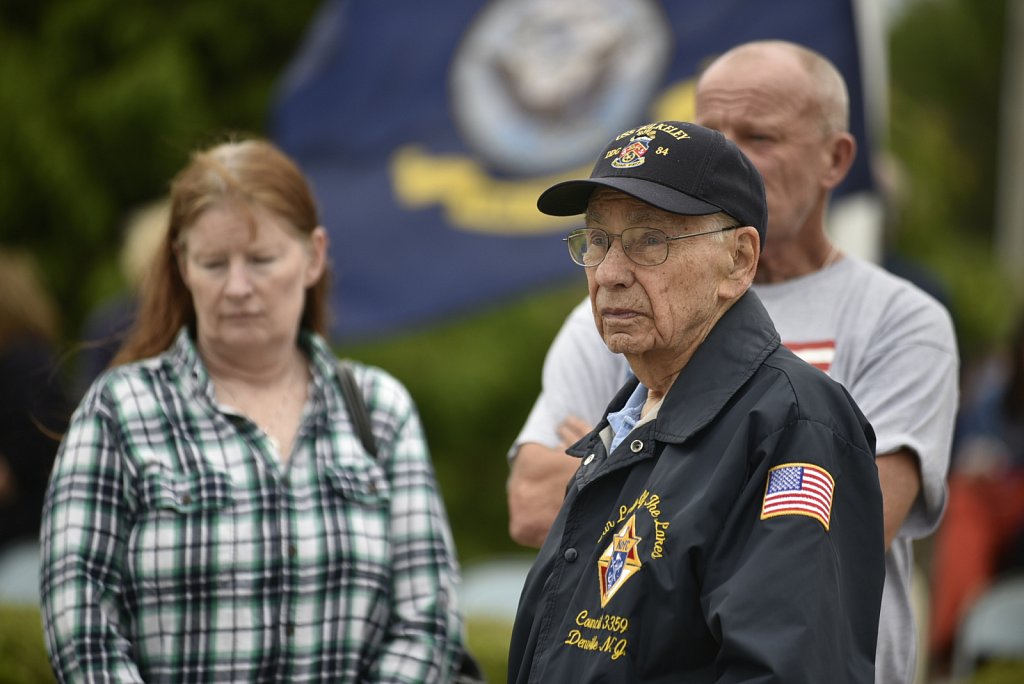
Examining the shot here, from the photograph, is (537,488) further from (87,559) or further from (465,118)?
(465,118)

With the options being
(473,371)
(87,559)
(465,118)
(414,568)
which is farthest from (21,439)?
(473,371)

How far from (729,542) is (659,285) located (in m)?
0.49

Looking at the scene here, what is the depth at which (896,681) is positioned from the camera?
138 inches

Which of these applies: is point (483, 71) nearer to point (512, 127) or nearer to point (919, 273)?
point (512, 127)

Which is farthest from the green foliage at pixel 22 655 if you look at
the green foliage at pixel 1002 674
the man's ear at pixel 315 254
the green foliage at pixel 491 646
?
the green foliage at pixel 1002 674

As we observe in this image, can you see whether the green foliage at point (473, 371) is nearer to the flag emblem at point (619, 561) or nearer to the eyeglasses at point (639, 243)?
the eyeglasses at point (639, 243)

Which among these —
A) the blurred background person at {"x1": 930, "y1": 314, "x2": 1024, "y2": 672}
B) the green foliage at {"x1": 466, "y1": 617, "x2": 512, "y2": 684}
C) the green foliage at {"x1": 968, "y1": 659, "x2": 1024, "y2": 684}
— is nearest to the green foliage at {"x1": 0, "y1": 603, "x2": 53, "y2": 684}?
the green foliage at {"x1": 466, "y1": 617, "x2": 512, "y2": 684}

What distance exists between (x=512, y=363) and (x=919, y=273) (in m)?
2.93

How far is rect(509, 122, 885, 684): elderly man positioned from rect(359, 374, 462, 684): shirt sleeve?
86 centimetres

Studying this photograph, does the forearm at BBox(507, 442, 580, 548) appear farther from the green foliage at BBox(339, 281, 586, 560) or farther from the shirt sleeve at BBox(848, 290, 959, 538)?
the green foliage at BBox(339, 281, 586, 560)

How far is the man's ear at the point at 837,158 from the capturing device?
3.74 metres

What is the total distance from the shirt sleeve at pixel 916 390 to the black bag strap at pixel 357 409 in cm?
118

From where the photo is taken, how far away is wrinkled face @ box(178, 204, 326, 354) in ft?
12.5

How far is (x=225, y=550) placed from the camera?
3.60 meters
